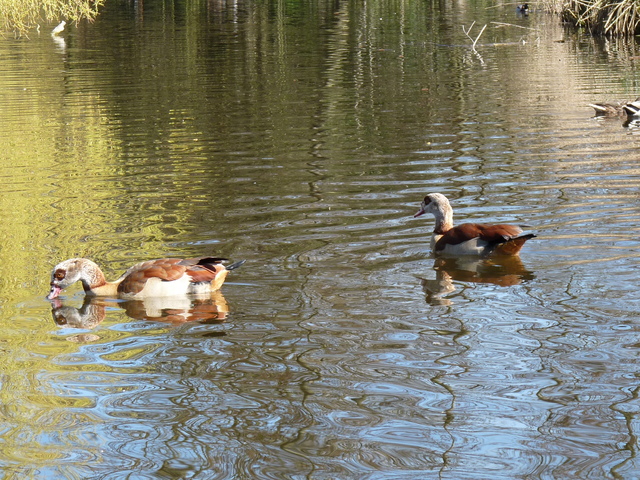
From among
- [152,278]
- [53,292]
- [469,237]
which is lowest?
[53,292]

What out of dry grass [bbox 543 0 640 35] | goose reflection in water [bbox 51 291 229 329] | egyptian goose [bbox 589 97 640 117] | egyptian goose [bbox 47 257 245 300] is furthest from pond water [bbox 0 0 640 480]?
dry grass [bbox 543 0 640 35]

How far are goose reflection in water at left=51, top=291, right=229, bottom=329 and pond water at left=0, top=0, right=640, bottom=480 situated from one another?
0.11 feet

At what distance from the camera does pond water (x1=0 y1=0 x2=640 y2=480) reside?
6.09 meters

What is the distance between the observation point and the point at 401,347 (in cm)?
773

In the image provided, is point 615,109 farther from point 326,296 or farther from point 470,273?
point 326,296

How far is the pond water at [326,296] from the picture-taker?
6.09 m

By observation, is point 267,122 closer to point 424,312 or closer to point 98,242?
point 98,242

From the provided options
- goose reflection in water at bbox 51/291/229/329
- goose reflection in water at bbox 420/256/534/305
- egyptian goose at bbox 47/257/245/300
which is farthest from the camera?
goose reflection in water at bbox 420/256/534/305

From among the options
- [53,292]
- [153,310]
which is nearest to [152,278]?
[153,310]

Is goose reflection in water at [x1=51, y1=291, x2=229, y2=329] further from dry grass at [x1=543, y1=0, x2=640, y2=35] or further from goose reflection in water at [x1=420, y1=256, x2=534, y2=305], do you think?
dry grass at [x1=543, y1=0, x2=640, y2=35]

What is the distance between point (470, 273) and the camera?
1022 cm

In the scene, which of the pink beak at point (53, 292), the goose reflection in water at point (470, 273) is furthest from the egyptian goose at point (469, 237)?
the pink beak at point (53, 292)

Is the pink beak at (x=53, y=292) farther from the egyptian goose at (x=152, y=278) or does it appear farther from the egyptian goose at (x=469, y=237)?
the egyptian goose at (x=469, y=237)

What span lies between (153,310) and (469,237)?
3.62 m
